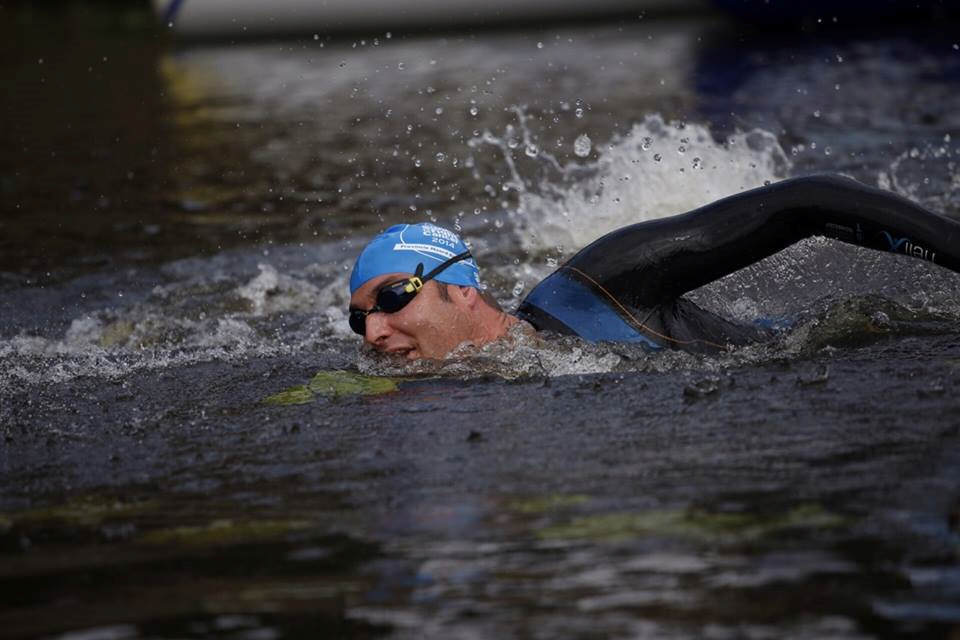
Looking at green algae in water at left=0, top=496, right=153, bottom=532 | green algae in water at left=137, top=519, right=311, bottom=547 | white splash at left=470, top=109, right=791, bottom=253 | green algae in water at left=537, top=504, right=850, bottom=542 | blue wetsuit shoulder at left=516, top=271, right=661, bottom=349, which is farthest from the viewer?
white splash at left=470, top=109, right=791, bottom=253

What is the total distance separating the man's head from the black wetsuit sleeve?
19.5 inches

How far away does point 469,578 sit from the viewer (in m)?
3.77

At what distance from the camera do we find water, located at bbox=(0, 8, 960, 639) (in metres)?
3.64

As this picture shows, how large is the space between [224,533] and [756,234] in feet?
8.34

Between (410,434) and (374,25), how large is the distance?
1940 cm

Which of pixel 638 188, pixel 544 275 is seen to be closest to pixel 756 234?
pixel 544 275

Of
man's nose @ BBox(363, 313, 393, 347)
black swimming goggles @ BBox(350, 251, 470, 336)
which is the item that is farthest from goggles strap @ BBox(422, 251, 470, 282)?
man's nose @ BBox(363, 313, 393, 347)

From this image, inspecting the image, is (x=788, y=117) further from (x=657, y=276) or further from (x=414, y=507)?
(x=414, y=507)

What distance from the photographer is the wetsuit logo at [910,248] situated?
18.5 ft

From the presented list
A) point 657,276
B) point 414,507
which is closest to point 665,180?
point 657,276

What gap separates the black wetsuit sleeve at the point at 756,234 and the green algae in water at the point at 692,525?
6.09 feet

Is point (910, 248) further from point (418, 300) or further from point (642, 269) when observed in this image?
point (418, 300)

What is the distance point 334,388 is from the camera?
6074mm

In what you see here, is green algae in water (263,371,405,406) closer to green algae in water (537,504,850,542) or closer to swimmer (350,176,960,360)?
swimmer (350,176,960,360)
